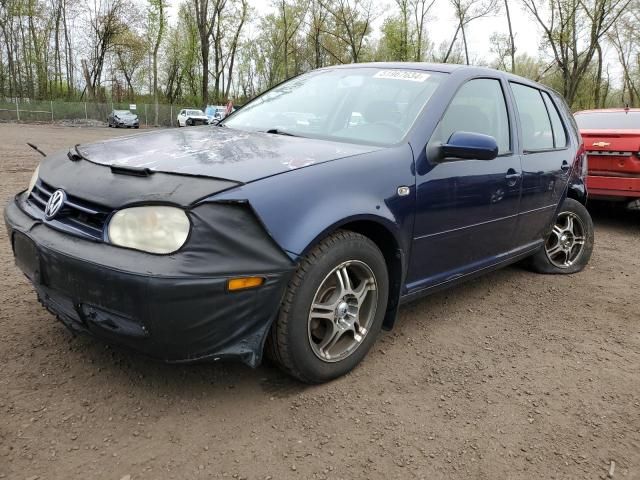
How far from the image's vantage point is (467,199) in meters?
3.12

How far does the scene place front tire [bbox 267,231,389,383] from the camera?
→ 2287 mm

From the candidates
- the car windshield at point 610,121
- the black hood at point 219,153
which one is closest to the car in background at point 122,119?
the car windshield at point 610,121

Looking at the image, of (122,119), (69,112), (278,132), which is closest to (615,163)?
(278,132)

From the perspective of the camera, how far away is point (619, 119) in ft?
23.6

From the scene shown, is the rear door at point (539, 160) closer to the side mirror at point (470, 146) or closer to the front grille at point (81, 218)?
the side mirror at point (470, 146)

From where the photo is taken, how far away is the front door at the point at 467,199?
2.91 m

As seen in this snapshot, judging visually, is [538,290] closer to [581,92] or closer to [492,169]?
[492,169]

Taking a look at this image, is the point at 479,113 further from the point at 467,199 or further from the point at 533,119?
the point at 533,119

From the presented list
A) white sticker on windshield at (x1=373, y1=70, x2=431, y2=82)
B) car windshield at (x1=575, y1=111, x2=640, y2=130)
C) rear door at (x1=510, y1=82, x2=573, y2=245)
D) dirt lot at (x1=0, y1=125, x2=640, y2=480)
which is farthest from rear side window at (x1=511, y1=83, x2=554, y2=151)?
car windshield at (x1=575, y1=111, x2=640, y2=130)

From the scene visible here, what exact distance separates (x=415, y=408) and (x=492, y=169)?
164 cm

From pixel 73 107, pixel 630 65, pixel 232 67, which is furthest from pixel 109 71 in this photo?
pixel 630 65

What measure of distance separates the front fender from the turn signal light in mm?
173

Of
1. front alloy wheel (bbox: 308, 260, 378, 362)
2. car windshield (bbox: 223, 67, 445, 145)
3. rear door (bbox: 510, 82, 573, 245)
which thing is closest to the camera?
front alloy wheel (bbox: 308, 260, 378, 362)

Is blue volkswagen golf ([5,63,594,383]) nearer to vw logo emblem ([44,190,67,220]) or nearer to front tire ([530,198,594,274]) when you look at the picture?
vw logo emblem ([44,190,67,220])
